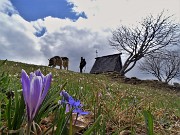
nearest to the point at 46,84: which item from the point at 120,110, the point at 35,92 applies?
the point at 35,92

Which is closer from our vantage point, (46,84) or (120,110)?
(46,84)

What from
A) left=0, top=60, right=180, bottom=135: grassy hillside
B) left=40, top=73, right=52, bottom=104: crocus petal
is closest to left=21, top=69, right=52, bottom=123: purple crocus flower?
left=40, top=73, right=52, bottom=104: crocus petal

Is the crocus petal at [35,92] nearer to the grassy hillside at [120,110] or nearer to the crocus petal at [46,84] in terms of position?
the crocus petal at [46,84]

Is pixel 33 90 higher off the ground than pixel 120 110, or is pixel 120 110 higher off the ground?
pixel 33 90

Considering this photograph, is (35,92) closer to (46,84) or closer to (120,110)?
(46,84)

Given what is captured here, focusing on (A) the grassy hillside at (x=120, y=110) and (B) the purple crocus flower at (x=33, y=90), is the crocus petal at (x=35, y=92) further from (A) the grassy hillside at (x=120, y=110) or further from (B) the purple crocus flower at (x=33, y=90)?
(A) the grassy hillside at (x=120, y=110)

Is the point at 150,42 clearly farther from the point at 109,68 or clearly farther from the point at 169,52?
the point at 109,68

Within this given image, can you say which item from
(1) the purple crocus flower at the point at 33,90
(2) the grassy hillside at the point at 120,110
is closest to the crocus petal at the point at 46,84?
(1) the purple crocus flower at the point at 33,90

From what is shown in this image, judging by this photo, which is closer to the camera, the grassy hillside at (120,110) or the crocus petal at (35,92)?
the crocus petal at (35,92)

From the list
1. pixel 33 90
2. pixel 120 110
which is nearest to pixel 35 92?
pixel 33 90

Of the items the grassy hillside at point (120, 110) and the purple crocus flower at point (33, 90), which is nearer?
the purple crocus flower at point (33, 90)

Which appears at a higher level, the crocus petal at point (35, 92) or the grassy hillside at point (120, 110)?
the crocus petal at point (35, 92)

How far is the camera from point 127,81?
90.5ft

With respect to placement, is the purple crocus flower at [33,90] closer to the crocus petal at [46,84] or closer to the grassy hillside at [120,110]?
the crocus petal at [46,84]
